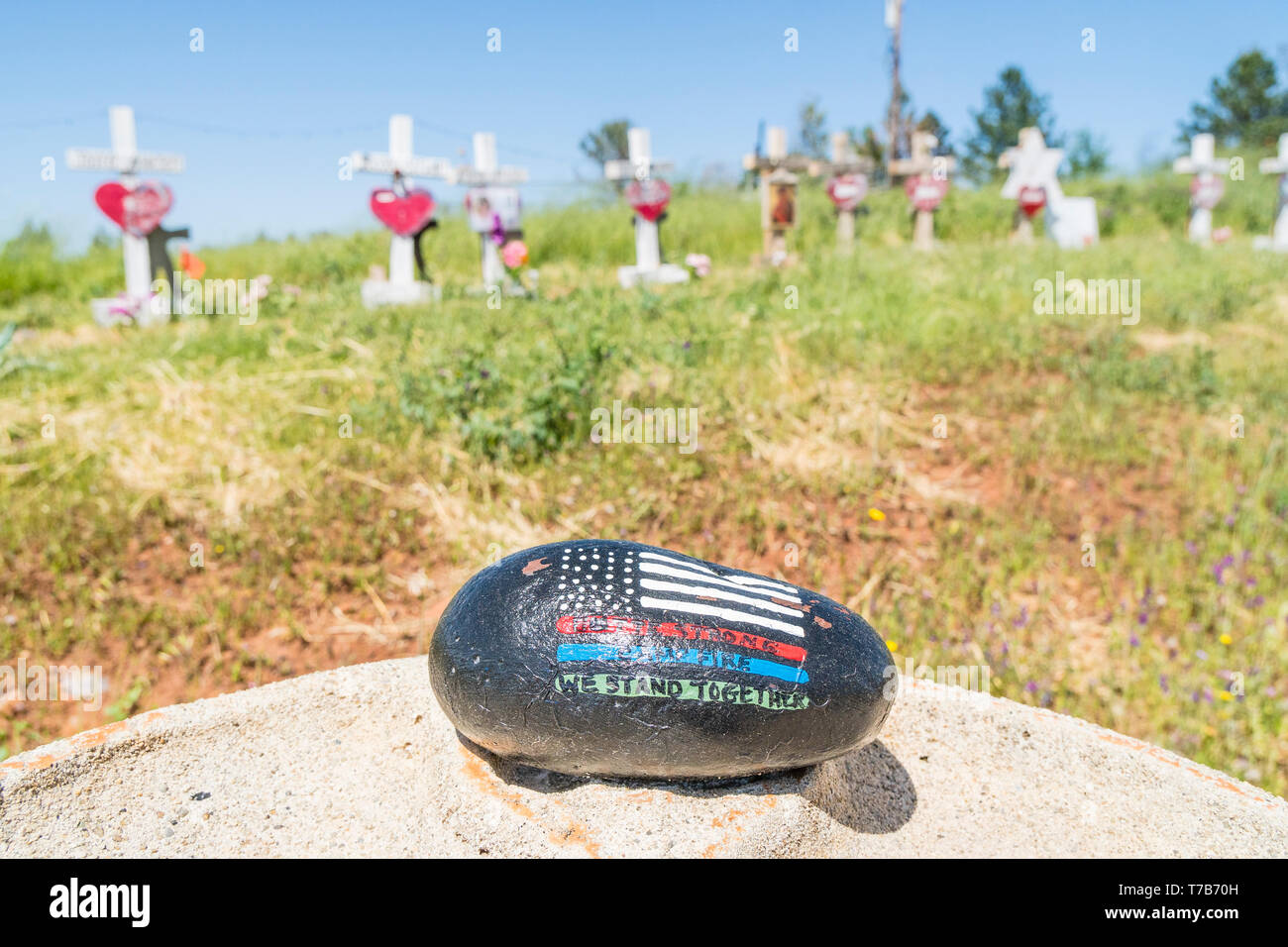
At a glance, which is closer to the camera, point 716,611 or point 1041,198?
point 716,611

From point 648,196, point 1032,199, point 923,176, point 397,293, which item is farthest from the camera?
point 1032,199

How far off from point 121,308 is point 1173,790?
27.6 ft

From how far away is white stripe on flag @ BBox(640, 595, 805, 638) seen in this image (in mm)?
2131

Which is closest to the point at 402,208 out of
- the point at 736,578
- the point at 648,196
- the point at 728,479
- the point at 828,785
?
the point at 648,196

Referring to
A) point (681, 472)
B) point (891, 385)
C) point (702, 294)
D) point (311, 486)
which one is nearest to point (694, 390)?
point (681, 472)

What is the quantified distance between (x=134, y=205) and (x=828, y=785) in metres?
8.10

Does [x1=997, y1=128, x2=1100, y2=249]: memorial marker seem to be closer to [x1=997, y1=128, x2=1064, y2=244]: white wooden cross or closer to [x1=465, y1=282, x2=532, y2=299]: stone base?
[x1=997, y1=128, x2=1064, y2=244]: white wooden cross

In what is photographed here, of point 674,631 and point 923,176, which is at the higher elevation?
point 923,176

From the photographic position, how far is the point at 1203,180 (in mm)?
12047

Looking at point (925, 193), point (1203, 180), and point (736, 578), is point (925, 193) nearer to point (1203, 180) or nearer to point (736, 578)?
point (1203, 180)

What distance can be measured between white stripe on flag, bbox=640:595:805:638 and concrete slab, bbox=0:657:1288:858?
422 mm

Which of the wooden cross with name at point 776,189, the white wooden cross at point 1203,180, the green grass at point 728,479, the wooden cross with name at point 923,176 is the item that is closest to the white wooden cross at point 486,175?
the green grass at point 728,479

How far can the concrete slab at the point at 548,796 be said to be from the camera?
220 cm
